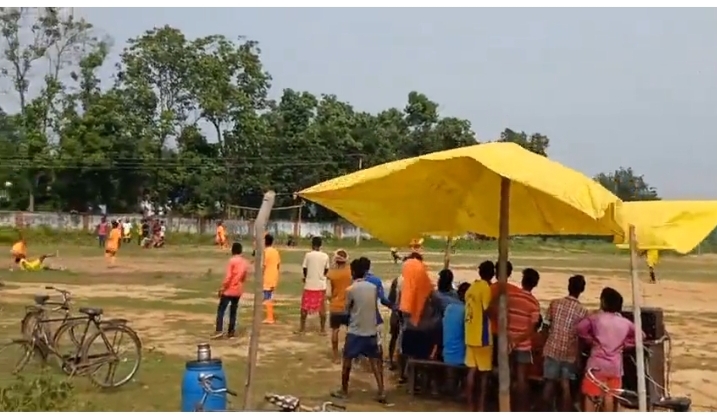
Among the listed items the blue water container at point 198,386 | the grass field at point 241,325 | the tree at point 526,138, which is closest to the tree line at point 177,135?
the tree at point 526,138

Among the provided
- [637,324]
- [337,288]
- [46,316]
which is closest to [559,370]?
[637,324]

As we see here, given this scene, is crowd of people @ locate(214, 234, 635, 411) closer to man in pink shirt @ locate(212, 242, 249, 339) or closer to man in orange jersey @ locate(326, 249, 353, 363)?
man in orange jersey @ locate(326, 249, 353, 363)

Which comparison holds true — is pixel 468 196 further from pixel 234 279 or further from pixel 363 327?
pixel 234 279

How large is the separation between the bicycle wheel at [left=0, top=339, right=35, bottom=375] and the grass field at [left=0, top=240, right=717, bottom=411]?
33.8 inches

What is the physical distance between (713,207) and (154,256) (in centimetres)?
3162

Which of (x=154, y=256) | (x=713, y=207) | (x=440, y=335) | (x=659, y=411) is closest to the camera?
(x=659, y=411)

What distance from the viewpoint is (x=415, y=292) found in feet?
32.1

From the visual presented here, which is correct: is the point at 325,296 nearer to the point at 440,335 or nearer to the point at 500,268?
the point at 440,335

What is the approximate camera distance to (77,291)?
20609 millimetres

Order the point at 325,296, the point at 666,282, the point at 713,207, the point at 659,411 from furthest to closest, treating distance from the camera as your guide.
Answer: the point at 666,282
the point at 325,296
the point at 713,207
the point at 659,411

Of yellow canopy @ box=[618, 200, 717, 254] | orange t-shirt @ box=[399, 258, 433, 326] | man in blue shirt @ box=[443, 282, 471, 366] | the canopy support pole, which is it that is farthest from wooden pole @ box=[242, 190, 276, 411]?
yellow canopy @ box=[618, 200, 717, 254]

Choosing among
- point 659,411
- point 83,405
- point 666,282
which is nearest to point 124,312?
point 83,405

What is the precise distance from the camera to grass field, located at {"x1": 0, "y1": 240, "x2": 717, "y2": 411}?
9742 millimetres

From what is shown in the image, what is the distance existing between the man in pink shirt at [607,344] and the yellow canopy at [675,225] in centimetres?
61
